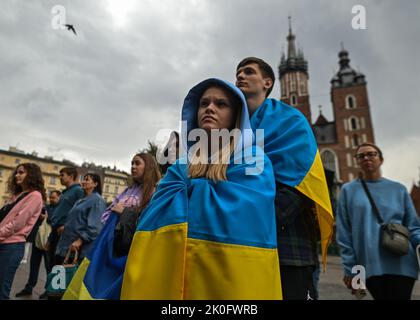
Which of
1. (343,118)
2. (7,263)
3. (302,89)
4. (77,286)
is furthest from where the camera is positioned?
(302,89)

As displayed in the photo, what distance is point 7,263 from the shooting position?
3021mm

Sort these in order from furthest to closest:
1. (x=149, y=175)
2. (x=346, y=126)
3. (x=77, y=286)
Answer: (x=346, y=126), (x=149, y=175), (x=77, y=286)

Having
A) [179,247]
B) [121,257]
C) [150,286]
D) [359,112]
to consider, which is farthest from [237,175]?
[359,112]

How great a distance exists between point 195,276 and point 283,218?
0.53 m

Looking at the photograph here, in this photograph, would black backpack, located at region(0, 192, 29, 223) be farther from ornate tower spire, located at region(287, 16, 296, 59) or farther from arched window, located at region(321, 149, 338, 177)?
ornate tower spire, located at region(287, 16, 296, 59)

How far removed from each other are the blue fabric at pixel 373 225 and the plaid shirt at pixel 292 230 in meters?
1.44

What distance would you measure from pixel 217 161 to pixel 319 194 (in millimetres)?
603

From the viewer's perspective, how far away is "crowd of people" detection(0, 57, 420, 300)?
1.11 metres

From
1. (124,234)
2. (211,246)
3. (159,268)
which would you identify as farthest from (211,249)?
(124,234)

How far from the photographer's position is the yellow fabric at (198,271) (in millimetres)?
1070

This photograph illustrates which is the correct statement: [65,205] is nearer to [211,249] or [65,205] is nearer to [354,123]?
[211,249]

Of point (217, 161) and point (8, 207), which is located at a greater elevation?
point (8, 207)

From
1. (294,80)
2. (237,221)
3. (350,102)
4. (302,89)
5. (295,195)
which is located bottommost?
(237,221)

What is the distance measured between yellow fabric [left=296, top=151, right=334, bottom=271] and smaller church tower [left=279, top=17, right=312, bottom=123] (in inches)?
2155
